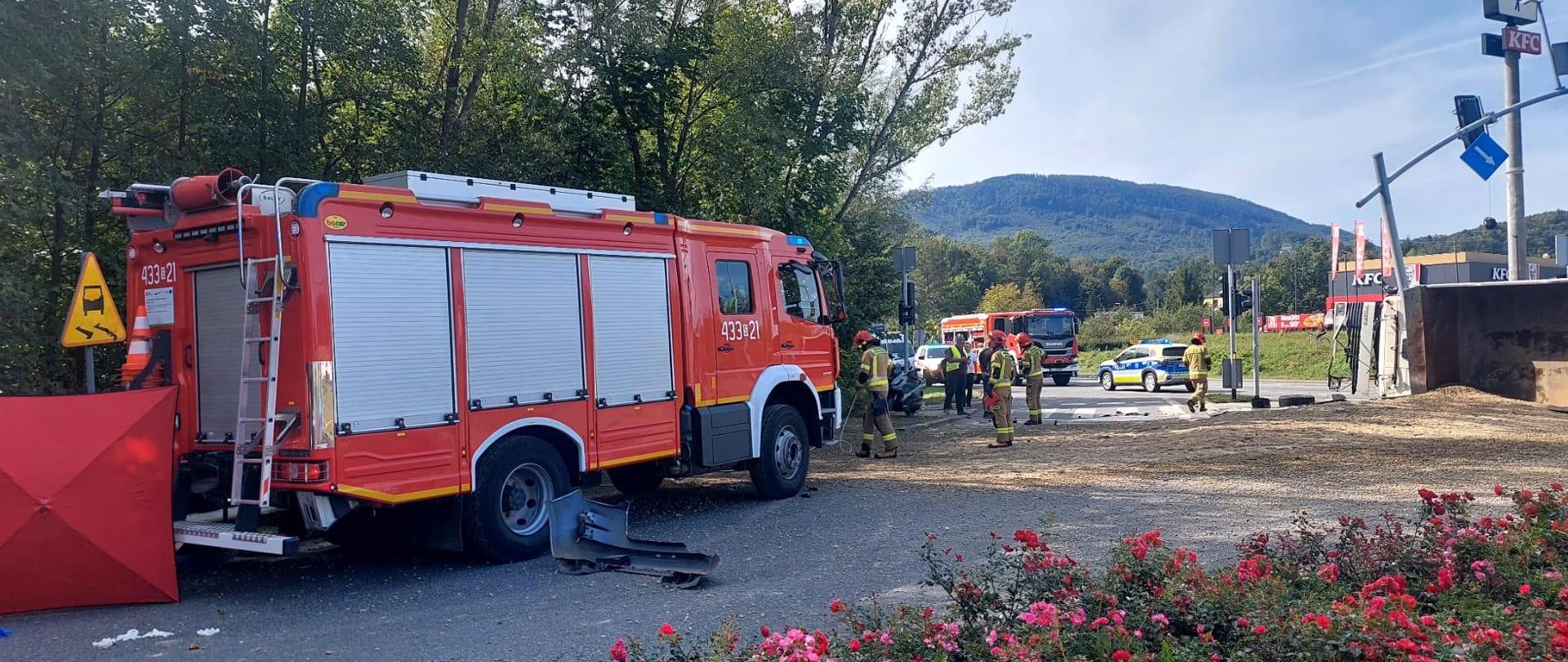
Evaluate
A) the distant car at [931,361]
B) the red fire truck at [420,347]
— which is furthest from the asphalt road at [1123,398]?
the red fire truck at [420,347]

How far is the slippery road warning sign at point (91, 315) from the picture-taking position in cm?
761

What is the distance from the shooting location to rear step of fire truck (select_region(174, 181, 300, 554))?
21.3 feet

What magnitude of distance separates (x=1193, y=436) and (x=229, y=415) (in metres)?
11.6

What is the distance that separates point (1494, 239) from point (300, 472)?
152m

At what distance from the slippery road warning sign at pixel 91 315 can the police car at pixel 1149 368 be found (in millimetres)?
25714

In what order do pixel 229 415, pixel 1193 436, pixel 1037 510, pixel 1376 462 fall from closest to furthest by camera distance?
1. pixel 229 415
2. pixel 1037 510
3. pixel 1376 462
4. pixel 1193 436

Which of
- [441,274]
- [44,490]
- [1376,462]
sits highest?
[441,274]

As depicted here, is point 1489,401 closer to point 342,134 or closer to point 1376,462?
point 1376,462

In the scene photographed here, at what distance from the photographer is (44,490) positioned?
19.7ft

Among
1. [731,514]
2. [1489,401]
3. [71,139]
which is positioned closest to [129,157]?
[71,139]

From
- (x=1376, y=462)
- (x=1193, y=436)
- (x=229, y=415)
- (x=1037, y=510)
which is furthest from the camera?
(x=1193, y=436)

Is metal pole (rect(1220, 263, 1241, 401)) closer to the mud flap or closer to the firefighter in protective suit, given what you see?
the firefighter in protective suit

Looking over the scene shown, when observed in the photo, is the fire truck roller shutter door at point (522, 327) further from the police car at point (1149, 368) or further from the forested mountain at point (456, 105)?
the police car at point (1149, 368)

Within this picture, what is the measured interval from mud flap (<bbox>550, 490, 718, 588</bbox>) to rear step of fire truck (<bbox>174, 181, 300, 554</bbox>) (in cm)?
187
